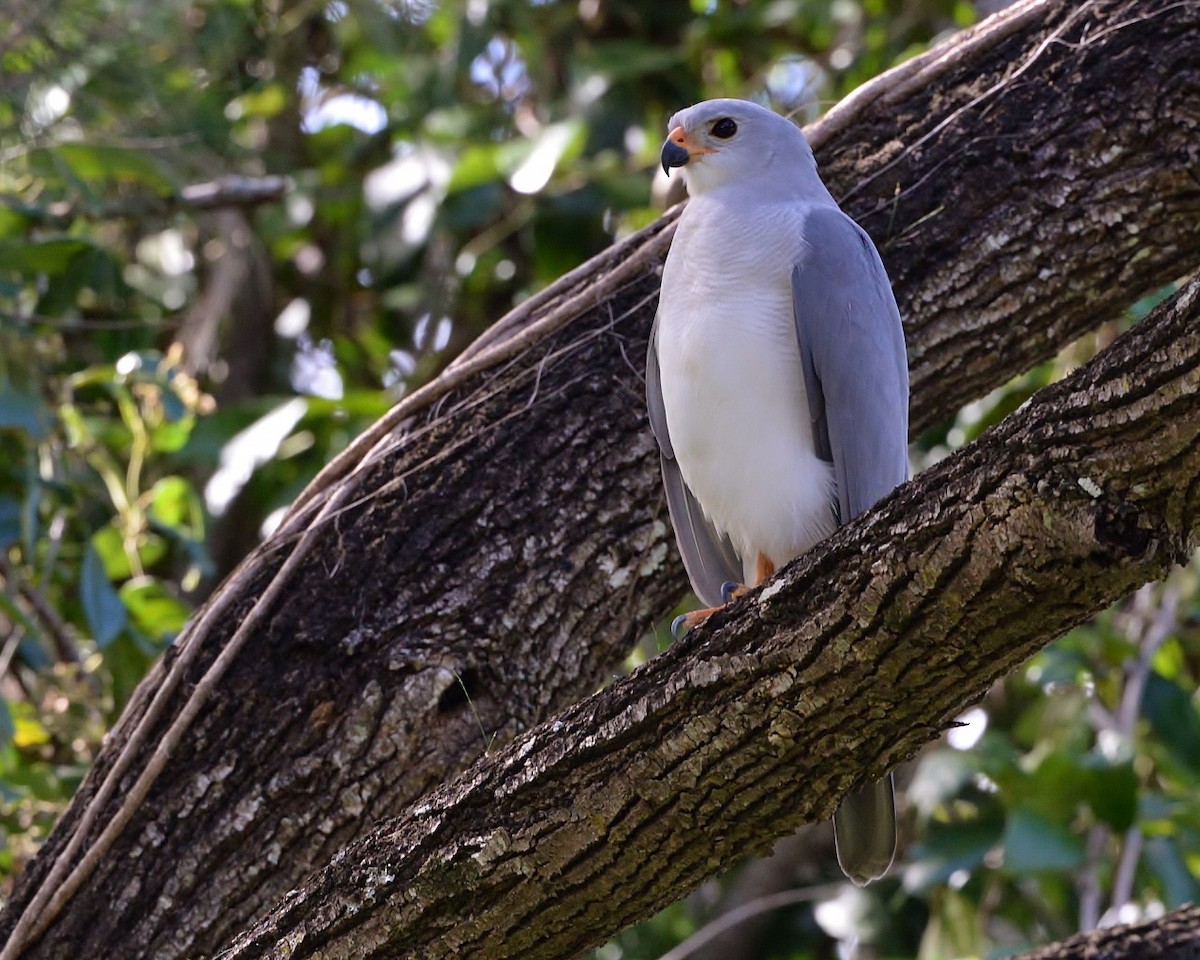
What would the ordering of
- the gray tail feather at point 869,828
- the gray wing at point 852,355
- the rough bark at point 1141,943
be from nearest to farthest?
the rough bark at point 1141,943 < the gray tail feather at point 869,828 < the gray wing at point 852,355

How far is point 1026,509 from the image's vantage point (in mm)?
1583

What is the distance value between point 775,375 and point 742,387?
70 millimetres

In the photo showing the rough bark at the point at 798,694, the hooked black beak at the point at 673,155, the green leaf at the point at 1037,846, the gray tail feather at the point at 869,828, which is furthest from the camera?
the green leaf at the point at 1037,846

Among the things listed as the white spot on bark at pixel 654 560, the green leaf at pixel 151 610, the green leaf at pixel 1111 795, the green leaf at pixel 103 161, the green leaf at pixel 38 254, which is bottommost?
the green leaf at pixel 1111 795

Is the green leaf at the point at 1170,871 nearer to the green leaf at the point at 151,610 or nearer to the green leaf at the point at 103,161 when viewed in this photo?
the green leaf at the point at 151,610

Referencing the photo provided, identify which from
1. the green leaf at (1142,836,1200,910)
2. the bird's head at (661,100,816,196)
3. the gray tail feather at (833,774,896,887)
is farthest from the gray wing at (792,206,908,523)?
the green leaf at (1142,836,1200,910)

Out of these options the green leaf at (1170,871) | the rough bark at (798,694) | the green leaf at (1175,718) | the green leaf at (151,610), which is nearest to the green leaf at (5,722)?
the green leaf at (151,610)

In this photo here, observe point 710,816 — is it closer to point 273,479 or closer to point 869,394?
point 869,394

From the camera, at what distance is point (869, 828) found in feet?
7.69

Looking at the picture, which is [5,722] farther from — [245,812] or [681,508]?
[681,508]

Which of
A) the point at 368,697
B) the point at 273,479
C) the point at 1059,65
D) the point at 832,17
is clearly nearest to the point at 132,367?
the point at 273,479

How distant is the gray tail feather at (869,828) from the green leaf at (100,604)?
5.99 ft

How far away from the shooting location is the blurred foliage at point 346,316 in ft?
11.9

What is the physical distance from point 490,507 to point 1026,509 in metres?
1.37
